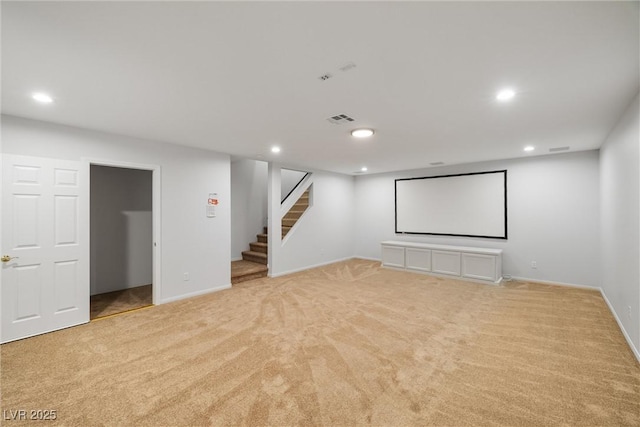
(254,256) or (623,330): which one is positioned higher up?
(254,256)

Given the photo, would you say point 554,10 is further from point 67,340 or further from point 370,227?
point 370,227

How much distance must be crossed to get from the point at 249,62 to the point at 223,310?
10.7 feet

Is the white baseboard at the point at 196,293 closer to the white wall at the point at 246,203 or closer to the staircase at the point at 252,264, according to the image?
the staircase at the point at 252,264

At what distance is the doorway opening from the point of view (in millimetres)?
4562

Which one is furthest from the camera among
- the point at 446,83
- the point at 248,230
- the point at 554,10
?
the point at 248,230

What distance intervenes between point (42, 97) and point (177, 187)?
1953 millimetres

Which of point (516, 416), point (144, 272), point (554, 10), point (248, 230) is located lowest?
point (516, 416)

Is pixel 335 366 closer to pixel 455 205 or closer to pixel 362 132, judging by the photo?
pixel 362 132

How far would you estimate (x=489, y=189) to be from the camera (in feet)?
19.3

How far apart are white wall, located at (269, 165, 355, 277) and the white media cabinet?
141cm

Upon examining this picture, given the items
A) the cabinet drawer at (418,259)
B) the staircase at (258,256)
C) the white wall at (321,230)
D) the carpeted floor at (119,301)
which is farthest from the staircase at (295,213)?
the carpeted floor at (119,301)

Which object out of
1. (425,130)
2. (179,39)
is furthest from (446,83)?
(179,39)

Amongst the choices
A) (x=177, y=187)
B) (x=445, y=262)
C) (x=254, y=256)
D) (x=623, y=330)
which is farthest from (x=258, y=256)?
(x=623, y=330)

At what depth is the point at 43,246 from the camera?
10.3 feet
